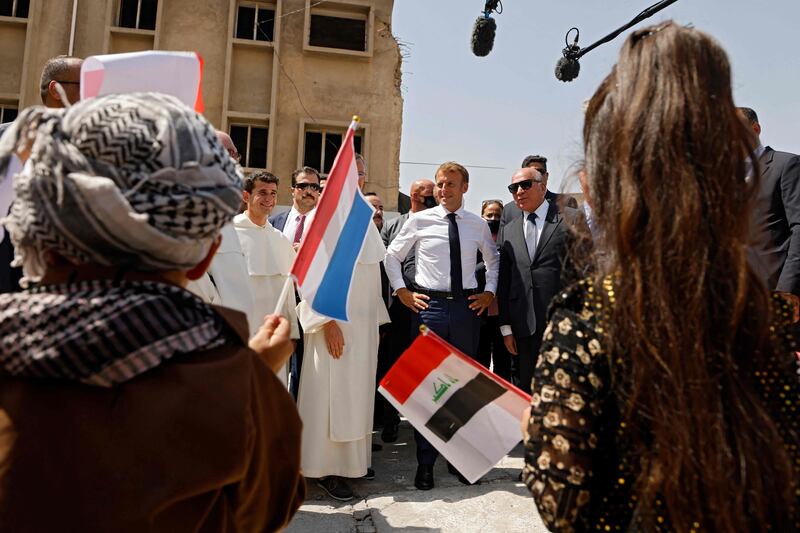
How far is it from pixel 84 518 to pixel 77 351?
275 millimetres

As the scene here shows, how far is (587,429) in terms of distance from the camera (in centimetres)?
120

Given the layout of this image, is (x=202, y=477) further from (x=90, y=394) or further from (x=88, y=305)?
(x=88, y=305)

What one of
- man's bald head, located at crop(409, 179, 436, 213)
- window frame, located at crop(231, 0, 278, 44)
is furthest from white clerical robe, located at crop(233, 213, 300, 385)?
window frame, located at crop(231, 0, 278, 44)

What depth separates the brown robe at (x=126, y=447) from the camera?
98 centimetres

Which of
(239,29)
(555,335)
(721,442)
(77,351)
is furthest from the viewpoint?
(239,29)

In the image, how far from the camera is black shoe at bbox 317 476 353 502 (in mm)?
4098

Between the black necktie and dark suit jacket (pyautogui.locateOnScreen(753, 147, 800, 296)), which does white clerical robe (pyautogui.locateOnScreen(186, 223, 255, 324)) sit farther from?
dark suit jacket (pyautogui.locateOnScreen(753, 147, 800, 296))

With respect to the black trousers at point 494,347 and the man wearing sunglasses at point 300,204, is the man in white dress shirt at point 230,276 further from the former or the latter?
the black trousers at point 494,347

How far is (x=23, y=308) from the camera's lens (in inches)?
39.6

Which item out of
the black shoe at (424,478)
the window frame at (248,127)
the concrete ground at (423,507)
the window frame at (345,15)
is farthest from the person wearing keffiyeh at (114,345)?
the window frame at (345,15)

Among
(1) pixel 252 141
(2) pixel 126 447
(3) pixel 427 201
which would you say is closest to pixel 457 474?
(3) pixel 427 201

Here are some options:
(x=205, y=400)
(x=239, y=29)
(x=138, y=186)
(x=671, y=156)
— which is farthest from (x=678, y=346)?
(x=239, y=29)

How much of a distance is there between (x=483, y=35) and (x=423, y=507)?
6579 mm

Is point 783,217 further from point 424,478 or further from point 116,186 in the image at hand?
point 116,186
